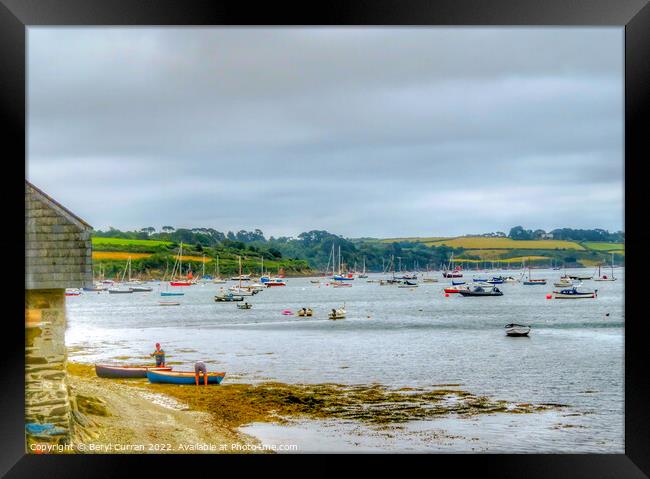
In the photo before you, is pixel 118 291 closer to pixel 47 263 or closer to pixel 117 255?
pixel 117 255

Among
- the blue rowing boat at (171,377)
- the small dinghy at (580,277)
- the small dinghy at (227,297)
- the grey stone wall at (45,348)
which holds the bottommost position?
the blue rowing boat at (171,377)

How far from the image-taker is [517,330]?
1287 inches

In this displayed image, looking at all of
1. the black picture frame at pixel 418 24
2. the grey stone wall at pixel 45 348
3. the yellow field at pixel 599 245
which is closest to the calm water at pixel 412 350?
the yellow field at pixel 599 245

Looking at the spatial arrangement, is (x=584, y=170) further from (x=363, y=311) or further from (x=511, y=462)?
(x=511, y=462)

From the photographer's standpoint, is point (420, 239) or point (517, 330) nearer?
point (517, 330)

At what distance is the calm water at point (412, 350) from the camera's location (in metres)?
19.1

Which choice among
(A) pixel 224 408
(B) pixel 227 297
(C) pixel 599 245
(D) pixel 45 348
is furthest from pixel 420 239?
(D) pixel 45 348

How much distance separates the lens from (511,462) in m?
3.52

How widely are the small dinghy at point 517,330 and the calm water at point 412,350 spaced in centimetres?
32

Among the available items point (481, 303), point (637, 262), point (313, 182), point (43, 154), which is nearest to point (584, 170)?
point (481, 303)

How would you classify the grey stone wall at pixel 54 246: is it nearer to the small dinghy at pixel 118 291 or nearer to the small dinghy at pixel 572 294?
the small dinghy at pixel 118 291

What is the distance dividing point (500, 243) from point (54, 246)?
4080 centimetres

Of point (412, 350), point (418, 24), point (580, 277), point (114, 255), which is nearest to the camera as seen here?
point (418, 24)

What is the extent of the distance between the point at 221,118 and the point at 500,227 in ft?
69.8
